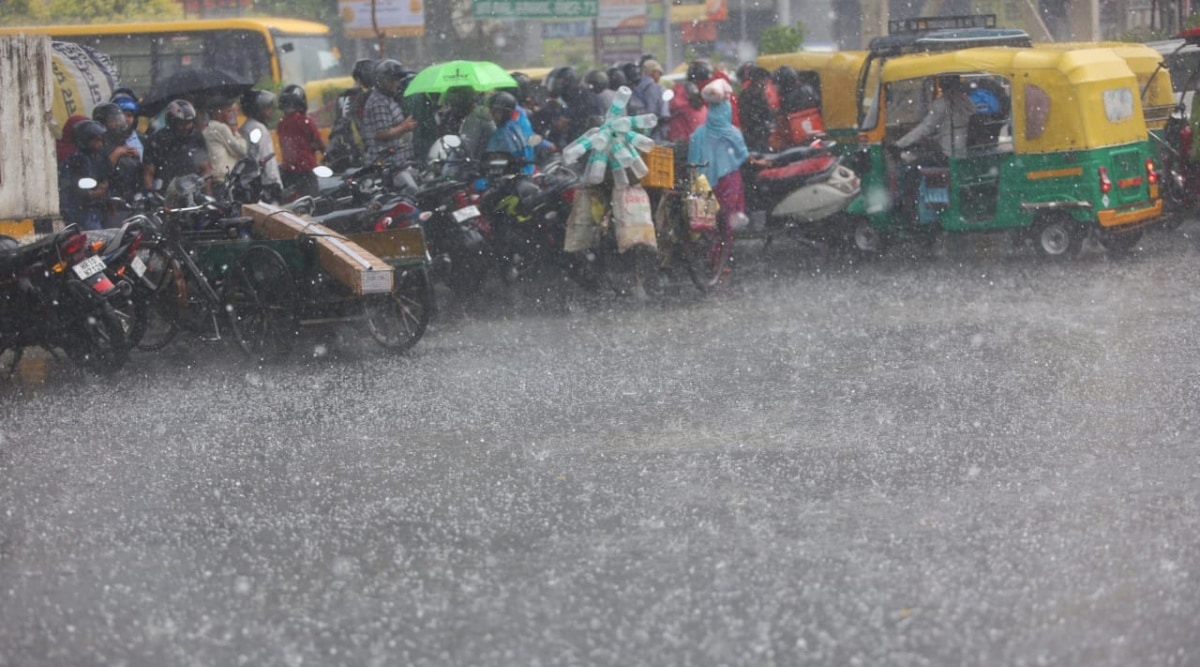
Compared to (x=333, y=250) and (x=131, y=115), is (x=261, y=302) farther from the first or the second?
(x=131, y=115)

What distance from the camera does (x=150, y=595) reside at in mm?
4965

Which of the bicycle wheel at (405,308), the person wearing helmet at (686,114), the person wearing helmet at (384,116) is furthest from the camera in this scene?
the person wearing helmet at (686,114)

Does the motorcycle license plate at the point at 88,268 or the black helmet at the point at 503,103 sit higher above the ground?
the black helmet at the point at 503,103

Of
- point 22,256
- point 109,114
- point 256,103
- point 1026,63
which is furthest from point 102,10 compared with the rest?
point 22,256

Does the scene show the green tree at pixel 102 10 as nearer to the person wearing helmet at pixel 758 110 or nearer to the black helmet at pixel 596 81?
the black helmet at pixel 596 81

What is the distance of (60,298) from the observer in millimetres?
9445

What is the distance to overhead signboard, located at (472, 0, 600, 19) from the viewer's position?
3262 cm

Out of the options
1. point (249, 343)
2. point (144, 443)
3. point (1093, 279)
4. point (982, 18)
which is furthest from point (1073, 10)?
point (144, 443)

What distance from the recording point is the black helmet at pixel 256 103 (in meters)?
13.2

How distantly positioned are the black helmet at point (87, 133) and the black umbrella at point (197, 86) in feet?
4.00

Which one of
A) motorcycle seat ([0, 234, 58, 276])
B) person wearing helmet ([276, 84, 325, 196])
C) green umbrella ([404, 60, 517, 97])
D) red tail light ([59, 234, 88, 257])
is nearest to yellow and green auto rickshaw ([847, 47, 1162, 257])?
green umbrella ([404, 60, 517, 97])

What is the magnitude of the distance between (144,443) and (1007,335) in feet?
17.9

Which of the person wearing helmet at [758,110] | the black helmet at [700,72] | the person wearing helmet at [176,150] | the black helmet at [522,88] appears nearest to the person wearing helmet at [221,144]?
the person wearing helmet at [176,150]

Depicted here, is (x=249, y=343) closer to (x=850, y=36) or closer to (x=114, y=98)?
(x=114, y=98)
